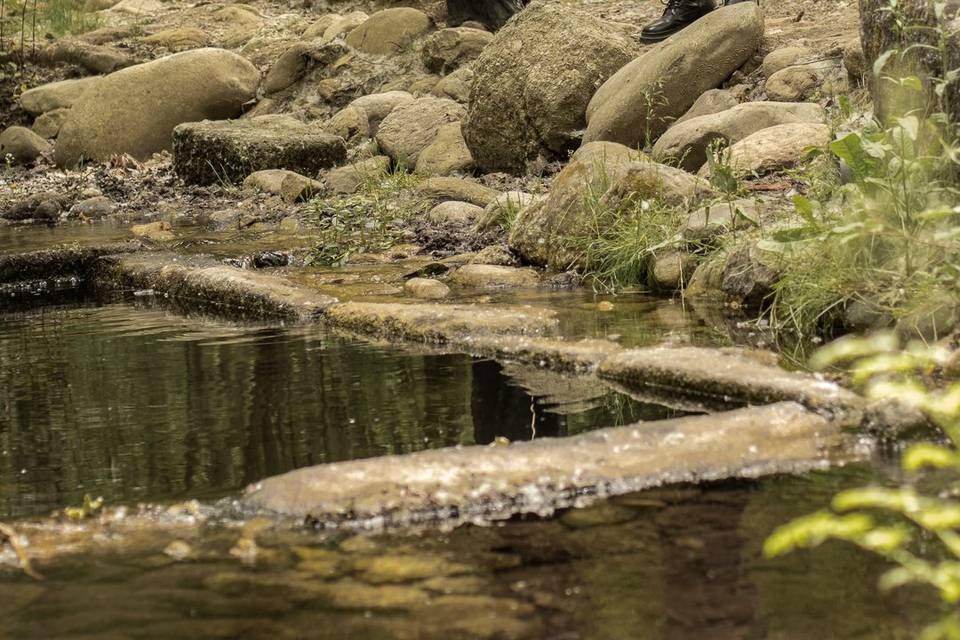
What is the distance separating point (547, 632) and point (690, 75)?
24.5 feet

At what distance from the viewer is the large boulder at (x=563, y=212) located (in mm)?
6328

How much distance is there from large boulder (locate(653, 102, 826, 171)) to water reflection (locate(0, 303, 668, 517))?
3197 mm

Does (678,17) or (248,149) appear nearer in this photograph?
(678,17)

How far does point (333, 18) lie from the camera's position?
54.3ft

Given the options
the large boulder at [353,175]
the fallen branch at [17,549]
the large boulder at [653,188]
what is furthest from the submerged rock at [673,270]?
the large boulder at [353,175]

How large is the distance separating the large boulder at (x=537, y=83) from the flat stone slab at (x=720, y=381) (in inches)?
236

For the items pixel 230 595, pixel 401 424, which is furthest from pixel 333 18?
pixel 230 595

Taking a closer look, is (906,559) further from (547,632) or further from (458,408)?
(458,408)

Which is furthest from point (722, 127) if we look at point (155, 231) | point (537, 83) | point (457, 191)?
point (155, 231)

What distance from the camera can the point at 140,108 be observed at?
1404 cm

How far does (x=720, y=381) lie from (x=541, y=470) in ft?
2.93

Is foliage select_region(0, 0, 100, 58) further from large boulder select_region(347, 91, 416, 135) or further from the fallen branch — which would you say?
the fallen branch

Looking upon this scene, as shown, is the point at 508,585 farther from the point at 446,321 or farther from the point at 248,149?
the point at 248,149

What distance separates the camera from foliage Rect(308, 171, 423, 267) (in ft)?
24.5
